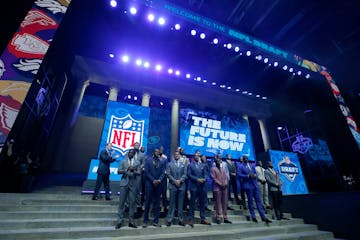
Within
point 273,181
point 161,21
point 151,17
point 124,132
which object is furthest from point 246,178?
point 151,17

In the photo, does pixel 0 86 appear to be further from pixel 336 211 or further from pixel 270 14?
pixel 270 14

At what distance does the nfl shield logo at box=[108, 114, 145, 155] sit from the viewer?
7.60m

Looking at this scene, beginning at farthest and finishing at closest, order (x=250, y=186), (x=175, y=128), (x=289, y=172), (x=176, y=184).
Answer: (x=175, y=128)
(x=289, y=172)
(x=250, y=186)
(x=176, y=184)

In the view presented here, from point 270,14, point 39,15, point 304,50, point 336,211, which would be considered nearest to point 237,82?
point 270,14

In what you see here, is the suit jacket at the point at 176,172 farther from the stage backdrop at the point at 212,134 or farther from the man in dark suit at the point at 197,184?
the stage backdrop at the point at 212,134

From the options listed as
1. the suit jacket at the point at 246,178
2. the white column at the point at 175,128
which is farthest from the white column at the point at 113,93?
the suit jacket at the point at 246,178

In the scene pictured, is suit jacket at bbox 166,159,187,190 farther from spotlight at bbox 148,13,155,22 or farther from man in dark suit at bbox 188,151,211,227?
spotlight at bbox 148,13,155,22

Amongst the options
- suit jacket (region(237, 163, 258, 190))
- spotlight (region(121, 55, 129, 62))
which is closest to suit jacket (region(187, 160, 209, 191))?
suit jacket (region(237, 163, 258, 190))

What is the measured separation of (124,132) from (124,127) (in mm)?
243

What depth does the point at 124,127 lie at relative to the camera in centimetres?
791

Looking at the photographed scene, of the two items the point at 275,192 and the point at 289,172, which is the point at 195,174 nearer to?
the point at 275,192

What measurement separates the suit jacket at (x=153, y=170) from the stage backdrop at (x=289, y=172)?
721cm

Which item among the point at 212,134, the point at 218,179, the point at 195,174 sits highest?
the point at 212,134

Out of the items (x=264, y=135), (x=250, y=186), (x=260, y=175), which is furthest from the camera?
(x=264, y=135)
